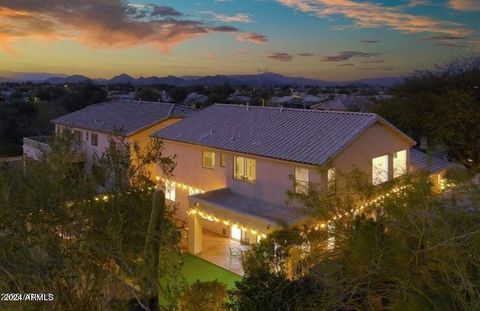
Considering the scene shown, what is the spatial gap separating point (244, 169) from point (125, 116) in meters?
14.9

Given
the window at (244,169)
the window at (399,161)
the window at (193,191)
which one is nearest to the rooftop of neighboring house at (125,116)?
the window at (193,191)

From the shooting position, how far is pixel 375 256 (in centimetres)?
1095

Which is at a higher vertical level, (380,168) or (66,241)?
(66,241)

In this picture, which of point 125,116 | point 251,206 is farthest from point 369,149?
point 125,116

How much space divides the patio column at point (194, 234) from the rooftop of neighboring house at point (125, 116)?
1044cm

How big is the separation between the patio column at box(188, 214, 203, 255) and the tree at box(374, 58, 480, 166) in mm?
20056

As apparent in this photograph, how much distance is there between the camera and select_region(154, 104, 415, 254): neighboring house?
19.7 m

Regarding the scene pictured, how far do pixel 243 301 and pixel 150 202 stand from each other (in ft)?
12.7

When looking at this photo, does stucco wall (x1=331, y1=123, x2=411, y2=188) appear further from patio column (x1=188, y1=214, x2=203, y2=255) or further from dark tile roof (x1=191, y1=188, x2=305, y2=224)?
patio column (x1=188, y1=214, x2=203, y2=255)

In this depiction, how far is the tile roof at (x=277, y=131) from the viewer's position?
2034 cm

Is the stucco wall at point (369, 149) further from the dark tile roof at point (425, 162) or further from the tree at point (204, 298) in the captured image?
the tree at point (204, 298)

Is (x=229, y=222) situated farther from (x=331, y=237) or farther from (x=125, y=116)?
(x=125, y=116)

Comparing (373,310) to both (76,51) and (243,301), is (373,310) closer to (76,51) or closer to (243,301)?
(243,301)

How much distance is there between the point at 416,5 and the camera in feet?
99.7
